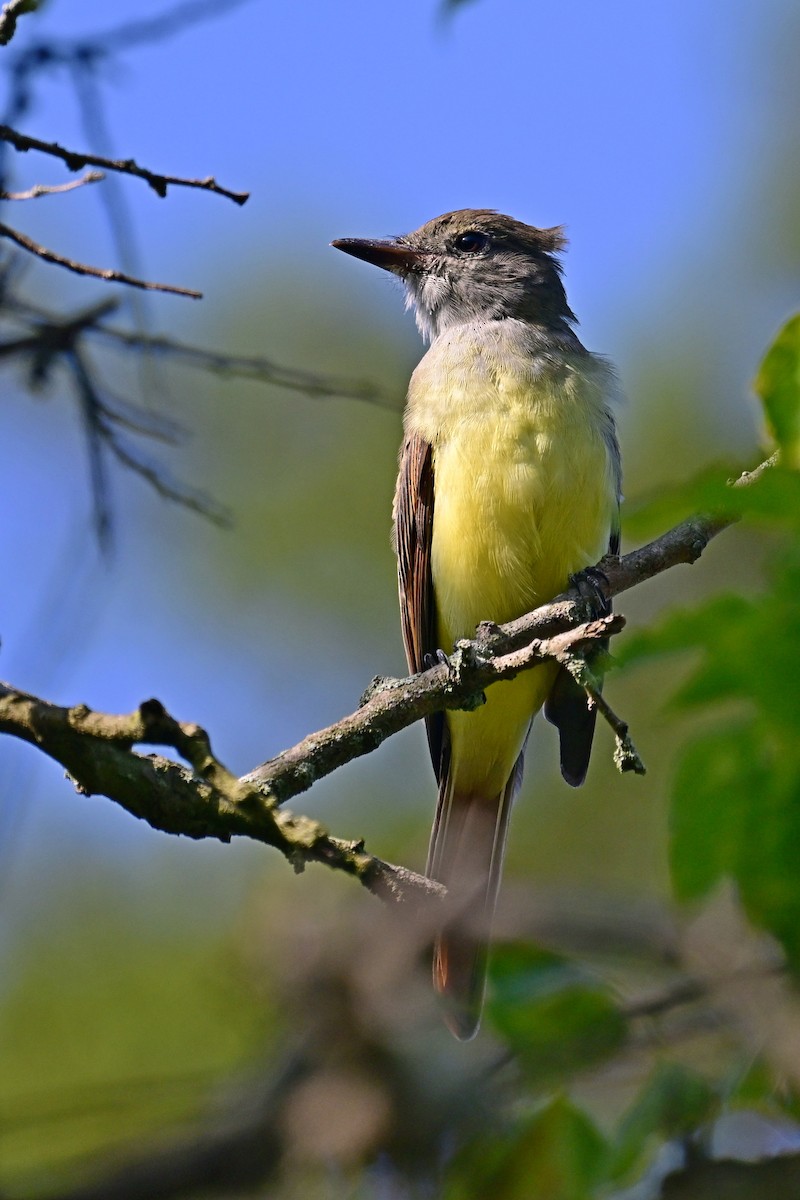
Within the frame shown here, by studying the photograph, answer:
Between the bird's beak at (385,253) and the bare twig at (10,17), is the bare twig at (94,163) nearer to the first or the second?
the bare twig at (10,17)

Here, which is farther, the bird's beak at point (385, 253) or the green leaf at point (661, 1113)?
the bird's beak at point (385, 253)

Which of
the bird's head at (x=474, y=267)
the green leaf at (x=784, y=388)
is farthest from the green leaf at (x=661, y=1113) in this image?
the bird's head at (x=474, y=267)

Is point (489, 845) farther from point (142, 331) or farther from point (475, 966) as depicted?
point (142, 331)

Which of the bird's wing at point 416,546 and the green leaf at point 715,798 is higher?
the bird's wing at point 416,546

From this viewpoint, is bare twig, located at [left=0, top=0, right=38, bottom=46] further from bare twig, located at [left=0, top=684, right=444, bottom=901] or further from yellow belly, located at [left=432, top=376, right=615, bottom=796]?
yellow belly, located at [left=432, top=376, right=615, bottom=796]

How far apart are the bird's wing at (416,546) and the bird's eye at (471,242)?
1.69 meters

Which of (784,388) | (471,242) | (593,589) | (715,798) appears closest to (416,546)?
(593,589)

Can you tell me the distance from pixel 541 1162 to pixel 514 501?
2.85m

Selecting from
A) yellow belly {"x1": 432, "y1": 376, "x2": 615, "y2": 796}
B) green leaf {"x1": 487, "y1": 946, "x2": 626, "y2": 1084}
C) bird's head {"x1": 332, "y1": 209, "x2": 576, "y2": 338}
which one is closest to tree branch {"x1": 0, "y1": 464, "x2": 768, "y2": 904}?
green leaf {"x1": 487, "y1": 946, "x2": 626, "y2": 1084}

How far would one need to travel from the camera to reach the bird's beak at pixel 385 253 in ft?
22.2

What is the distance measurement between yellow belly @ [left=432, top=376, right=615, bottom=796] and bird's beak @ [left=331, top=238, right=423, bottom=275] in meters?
1.71

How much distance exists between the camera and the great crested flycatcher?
16.8 ft

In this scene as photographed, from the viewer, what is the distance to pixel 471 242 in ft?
22.6

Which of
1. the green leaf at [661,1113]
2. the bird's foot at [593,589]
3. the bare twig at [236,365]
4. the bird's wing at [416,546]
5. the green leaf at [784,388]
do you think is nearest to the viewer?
the green leaf at [784,388]
